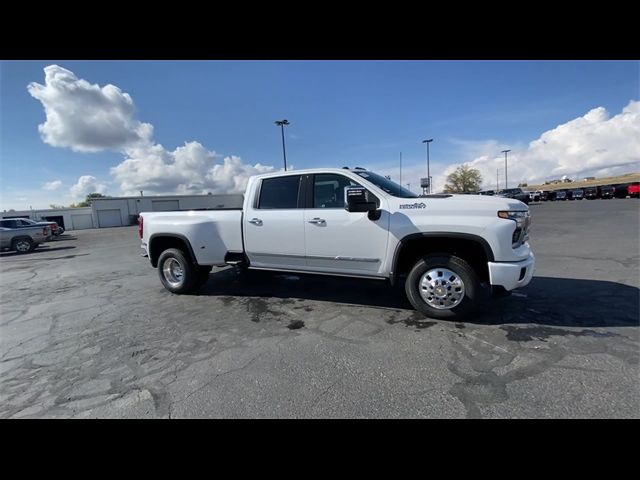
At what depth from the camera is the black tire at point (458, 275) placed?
11.6ft

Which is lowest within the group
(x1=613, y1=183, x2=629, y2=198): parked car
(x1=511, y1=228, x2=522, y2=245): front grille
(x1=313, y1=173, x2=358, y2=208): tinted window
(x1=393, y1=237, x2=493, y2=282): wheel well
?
(x1=393, y1=237, x2=493, y2=282): wheel well

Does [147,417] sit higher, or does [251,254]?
[251,254]

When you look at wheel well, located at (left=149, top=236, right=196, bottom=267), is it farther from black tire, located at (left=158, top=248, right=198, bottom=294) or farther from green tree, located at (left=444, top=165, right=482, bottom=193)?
green tree, located at (left=444, top=165, right=482, bottom=193)

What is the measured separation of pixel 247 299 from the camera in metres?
5.01

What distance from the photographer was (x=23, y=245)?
15.2 m

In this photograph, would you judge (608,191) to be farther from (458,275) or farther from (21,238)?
(21,238)

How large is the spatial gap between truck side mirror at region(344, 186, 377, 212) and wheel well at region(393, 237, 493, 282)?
25.7 inches

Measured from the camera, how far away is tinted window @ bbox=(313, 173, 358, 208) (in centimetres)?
427


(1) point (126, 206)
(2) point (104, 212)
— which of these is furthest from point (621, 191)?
(2) point (104, 212)

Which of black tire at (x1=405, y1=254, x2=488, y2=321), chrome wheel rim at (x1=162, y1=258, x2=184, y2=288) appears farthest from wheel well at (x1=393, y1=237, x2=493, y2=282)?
chrome wheel rim at (x1=162, y1=258, x2=184, y2=288)

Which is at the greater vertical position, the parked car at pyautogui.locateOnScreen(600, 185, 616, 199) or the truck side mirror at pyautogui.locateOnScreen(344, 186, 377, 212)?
the parked car at pyautogui.locateOnScreen(600, 185, 616, 199)

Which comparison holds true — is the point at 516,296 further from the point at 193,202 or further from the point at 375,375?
the point at 193,202
